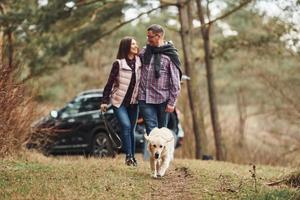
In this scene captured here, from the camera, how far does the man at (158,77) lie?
29.2 feet

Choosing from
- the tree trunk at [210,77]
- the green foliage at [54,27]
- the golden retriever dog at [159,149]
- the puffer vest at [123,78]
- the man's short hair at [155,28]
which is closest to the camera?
the golden retriever dog at [159,149]

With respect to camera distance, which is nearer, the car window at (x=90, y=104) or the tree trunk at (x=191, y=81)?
the car window at (x=90, y=104)

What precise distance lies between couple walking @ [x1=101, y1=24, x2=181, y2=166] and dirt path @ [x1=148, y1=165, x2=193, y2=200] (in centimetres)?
78

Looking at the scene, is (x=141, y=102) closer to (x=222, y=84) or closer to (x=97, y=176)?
(x=97, y=176)

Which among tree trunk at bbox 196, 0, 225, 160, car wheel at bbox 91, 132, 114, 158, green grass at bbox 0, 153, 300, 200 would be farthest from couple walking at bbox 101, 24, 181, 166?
tree trunk at bbox 196, 0, 225, 160

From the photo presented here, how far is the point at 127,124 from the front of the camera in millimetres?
9289

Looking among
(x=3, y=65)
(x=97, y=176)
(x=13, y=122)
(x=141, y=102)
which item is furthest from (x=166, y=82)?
(x=13, y=122)

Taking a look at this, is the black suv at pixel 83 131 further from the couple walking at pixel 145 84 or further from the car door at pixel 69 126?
the couple walking at pixel 145 84

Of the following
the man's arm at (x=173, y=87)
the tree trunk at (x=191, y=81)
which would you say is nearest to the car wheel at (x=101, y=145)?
the tree trunk at (x=191, y=81)

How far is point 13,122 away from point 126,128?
3356 mm

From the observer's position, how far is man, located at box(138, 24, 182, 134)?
29.2 feet

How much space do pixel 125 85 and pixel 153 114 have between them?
64 cm

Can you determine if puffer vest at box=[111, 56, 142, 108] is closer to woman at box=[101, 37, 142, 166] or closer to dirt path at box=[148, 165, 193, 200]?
woman at box=[101, 37, 142, 166]

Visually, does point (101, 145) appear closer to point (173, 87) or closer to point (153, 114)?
point (153, 114)
